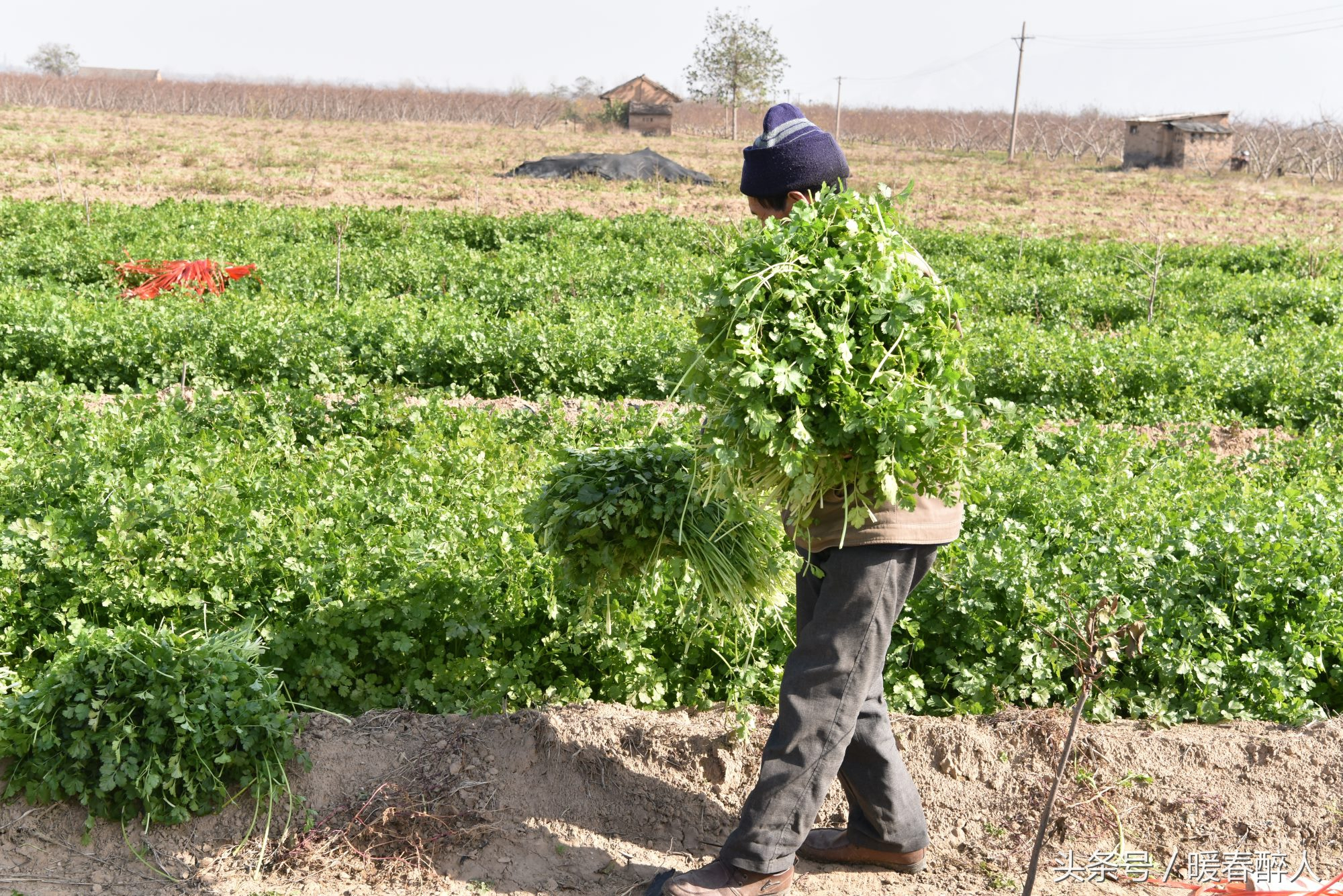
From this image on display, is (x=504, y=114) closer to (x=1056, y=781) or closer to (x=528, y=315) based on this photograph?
(x=528, y=315)

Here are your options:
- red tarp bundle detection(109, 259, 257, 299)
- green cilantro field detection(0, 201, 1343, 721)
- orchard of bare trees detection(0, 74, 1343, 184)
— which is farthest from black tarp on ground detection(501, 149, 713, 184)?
orchard of bare trees detection(0, 74, 1343, 184)

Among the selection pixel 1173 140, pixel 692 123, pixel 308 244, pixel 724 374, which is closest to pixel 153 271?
pixel 308 244

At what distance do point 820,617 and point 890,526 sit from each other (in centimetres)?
31

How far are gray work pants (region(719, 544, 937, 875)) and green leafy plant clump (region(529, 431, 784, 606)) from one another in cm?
31

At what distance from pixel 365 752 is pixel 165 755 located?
61 cm

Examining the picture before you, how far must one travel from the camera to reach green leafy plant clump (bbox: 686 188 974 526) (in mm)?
2449

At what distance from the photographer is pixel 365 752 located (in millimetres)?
3566

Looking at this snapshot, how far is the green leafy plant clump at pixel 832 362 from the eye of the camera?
2.45 m

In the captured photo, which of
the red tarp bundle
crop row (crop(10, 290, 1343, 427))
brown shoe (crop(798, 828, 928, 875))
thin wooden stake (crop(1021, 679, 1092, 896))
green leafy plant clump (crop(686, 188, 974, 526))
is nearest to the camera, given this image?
green leafy plant clump (crop(686, 188, 974, 526))

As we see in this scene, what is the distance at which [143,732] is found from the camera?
129 inches

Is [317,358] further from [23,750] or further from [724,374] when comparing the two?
[724,374]

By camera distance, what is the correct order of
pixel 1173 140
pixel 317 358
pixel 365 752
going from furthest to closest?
pixel 1173 140, pixel 317 358, pixel 365 752

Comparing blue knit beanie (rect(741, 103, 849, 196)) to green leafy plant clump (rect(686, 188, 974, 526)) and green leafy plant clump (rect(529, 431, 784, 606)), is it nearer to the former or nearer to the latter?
green leafy plant clump (rect(686, 188, 974, 526))

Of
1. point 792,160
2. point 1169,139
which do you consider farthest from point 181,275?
point 1169,139
